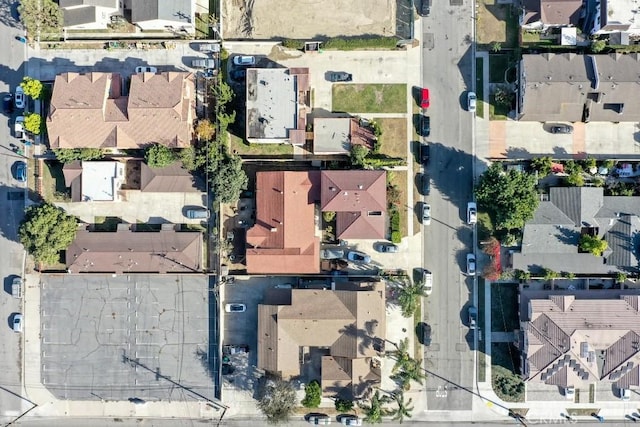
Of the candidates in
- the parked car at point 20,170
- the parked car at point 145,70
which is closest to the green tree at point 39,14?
the parked car at point 145,70

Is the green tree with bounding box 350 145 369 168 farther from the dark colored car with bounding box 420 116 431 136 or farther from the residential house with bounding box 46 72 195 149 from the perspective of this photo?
the residential house with bounding box 46 72 195 149

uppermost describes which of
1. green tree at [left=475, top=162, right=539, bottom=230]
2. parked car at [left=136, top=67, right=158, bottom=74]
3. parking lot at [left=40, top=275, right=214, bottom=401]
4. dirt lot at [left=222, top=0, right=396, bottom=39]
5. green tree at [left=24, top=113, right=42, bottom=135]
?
dirt lot at [left=222, top=0, right=396, bottom=39]

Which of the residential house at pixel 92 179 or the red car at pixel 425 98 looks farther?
the red car at pixel 425 98

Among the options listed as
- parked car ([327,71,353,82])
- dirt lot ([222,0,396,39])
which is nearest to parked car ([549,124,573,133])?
dirt lot ([222,0,396,39])

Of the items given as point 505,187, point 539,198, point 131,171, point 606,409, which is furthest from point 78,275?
point 606,409

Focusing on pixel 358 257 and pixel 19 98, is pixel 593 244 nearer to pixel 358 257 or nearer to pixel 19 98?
pixel 358 257

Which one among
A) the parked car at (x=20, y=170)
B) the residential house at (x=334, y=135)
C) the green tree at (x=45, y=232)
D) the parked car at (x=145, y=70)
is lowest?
the green tree at (x=45, y=232)

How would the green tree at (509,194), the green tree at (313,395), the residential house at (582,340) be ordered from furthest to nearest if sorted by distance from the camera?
the green tree at (313,395), the residential house at (582,340), the green tree at (509,194)

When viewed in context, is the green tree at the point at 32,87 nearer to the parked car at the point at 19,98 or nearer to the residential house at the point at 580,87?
the parked car at the point at 19,98
